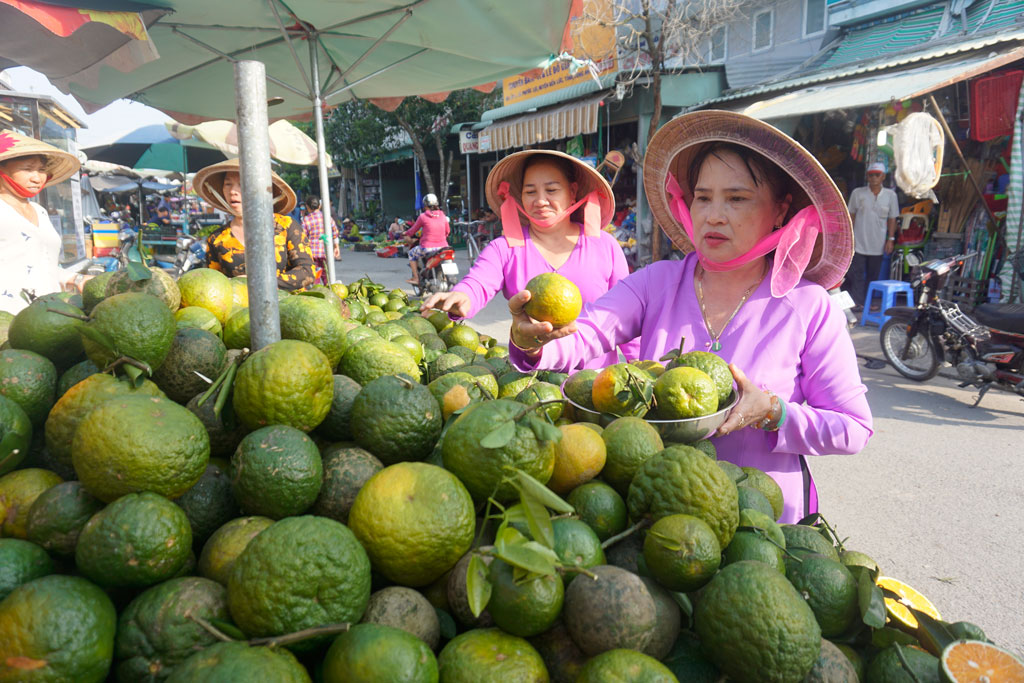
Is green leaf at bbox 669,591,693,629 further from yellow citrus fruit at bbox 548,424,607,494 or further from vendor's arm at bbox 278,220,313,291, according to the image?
vendor's arm at bbox 278,220,313,291

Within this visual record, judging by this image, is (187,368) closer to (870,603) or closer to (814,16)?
(870,603)

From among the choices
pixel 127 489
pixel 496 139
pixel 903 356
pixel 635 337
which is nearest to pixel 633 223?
pixel 496 139

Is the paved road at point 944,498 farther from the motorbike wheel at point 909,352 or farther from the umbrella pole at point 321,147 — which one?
the umbrella pole at point 321,147

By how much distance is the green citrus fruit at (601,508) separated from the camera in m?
1.36

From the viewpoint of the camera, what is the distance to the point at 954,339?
608 cm

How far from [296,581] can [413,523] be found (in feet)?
0.79

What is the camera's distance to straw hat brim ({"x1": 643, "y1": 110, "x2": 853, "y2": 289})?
2008 millimetres

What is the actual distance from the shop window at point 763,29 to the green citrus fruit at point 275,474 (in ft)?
48.5

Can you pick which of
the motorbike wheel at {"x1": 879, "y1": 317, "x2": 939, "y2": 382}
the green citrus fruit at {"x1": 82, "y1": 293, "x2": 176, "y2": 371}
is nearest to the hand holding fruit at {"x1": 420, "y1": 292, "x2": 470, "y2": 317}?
the green citrus fruit at {"x1": 82, "y1": 293, "x2": 176, "y2": 371}

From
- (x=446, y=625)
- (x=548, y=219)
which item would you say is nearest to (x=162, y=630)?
(x=446, y=625)

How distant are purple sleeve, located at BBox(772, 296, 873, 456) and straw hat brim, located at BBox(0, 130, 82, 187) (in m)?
4.72

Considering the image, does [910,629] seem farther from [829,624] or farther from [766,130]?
[766,130]

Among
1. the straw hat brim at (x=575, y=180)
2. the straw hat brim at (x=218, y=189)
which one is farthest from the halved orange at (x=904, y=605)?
the straw hat brim at (x=218, y=189)

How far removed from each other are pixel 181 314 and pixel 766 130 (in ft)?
6.41
